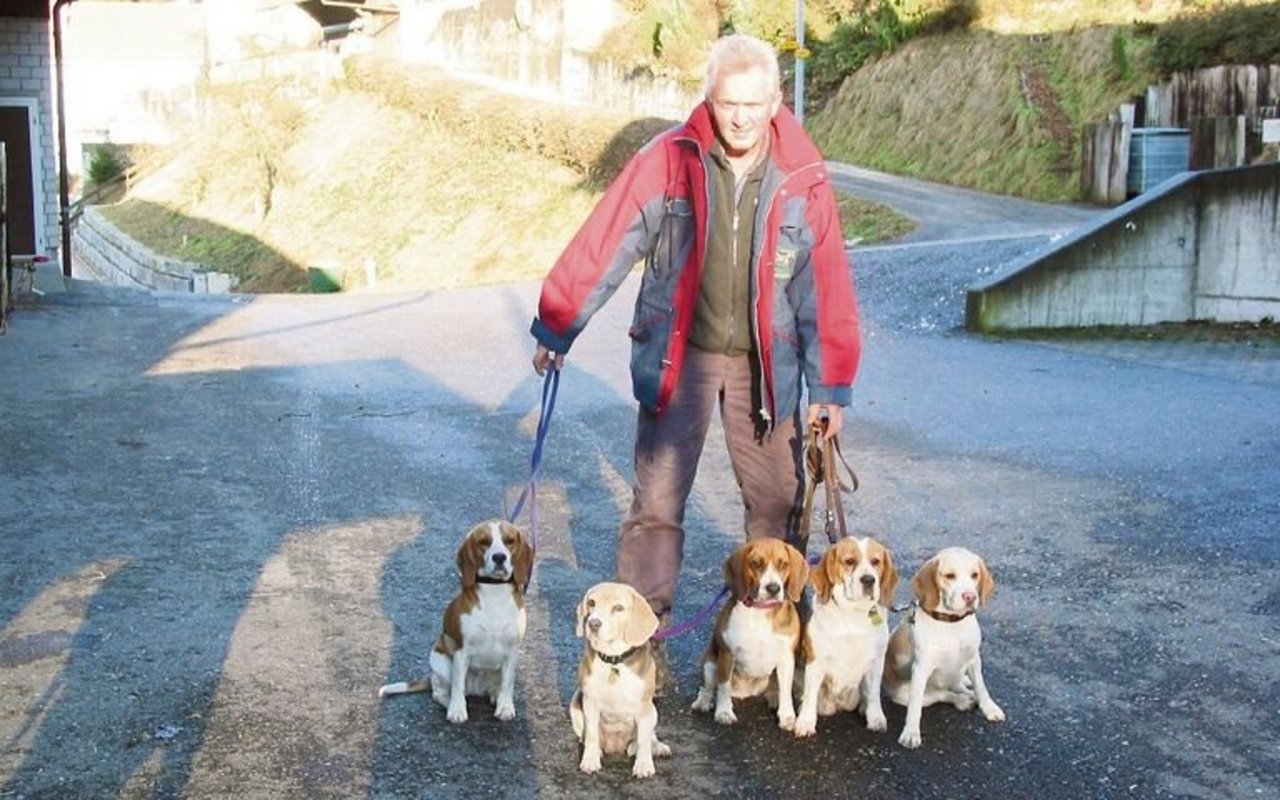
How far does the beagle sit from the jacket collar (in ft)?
4.72

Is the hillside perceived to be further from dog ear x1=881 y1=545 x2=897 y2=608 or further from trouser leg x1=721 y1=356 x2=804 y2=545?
dog ear x1=881 y1=545 x2=897 y2=608

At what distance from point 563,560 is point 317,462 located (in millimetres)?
2935

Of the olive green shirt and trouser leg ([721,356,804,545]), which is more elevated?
the olive green shirt

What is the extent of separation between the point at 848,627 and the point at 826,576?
17 centimetres

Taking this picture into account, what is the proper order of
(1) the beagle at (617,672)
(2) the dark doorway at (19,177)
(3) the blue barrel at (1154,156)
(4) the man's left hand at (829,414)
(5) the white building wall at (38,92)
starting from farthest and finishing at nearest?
(3) the blue barrel at (1154,156) → (5) the white building wall at (38,92) → (2) the dark doorway at (19,177) → (4) the man's left hand at (829,414) → (1) the beagle at (617,672)

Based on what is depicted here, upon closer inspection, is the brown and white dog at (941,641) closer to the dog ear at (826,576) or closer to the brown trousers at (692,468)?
the dog ear at (826,576)

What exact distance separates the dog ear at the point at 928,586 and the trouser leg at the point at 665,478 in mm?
862

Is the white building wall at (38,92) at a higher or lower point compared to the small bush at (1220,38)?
lower

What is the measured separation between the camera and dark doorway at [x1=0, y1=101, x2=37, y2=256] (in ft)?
70.7

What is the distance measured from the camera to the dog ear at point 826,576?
15.7 feet

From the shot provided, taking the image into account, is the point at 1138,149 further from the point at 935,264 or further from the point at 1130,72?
the point at 935,264

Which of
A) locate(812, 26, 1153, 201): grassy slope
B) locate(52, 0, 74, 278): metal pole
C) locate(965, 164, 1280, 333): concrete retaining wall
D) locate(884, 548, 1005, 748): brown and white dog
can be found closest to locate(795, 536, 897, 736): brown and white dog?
locate(884, 548, 1005, 748): brown and white dog

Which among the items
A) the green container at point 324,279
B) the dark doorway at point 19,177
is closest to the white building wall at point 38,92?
the dark doorway at point 19,177

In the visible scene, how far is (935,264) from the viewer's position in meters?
20.6
